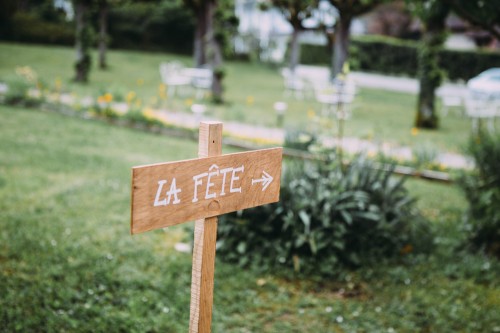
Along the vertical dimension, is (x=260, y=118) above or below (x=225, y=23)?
below

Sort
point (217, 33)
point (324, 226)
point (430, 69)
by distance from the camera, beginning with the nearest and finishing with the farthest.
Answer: point (324, 226) < point (430, 69) < point (217, 33)

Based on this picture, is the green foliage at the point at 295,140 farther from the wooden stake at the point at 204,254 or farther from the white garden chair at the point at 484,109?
the white garden chair at the point at 484,109

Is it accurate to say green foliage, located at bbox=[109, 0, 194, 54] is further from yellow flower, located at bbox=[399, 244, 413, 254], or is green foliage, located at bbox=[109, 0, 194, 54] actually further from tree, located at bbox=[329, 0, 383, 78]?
yellow flower, located at bbox=[399, 244, 413, 254]

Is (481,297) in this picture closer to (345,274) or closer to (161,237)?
(345,274)

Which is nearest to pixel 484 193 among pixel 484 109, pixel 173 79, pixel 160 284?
pixel 160 284

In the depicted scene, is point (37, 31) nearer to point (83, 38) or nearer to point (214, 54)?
point (83, 38)

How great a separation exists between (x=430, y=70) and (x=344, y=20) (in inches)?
136

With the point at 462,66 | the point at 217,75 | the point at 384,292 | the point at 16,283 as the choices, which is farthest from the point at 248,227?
the point at 462,66

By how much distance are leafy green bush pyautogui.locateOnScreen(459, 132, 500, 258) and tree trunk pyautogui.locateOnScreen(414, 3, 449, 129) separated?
7.55 m

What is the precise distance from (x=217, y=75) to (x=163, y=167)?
13.7 m

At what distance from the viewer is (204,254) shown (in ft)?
8.16

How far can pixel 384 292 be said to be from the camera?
4543 mm

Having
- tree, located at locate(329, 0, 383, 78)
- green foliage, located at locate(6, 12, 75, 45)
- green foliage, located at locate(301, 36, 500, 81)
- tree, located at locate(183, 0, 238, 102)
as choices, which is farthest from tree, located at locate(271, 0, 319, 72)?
green foliage, located at locate(6, 12, 75, 45)

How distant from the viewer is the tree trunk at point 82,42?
17469 millimetres
